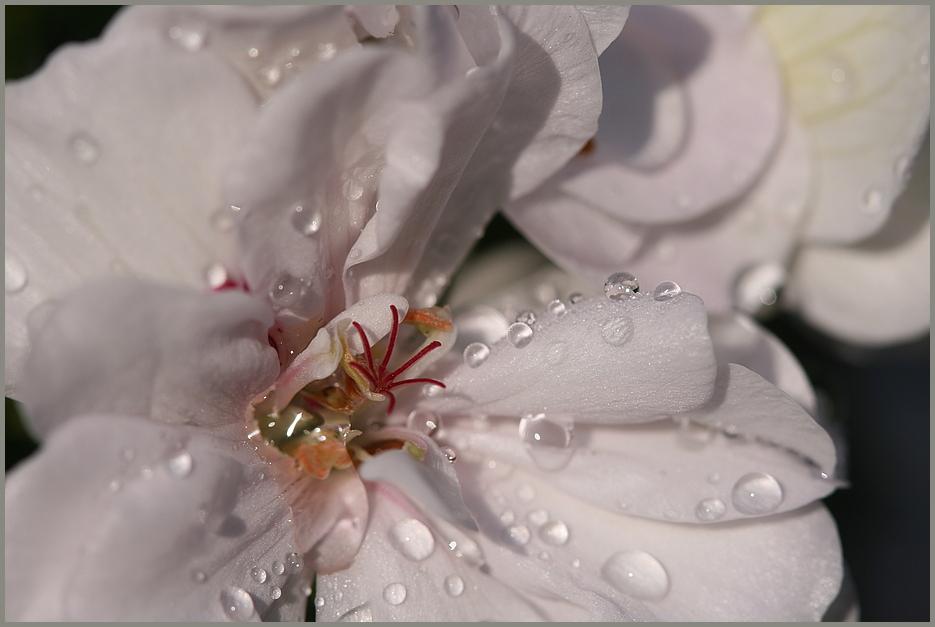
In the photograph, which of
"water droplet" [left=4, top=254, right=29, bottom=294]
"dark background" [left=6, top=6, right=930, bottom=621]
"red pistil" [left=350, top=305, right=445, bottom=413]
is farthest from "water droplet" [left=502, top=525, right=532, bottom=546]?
"dark background" [left=6, top=6, right=930, bottom=621]

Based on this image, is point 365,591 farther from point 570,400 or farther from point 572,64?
point 572,64

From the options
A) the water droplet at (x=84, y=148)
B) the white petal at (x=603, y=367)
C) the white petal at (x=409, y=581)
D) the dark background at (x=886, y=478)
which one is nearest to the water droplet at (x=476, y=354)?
the white petal at (x=603, y=367)

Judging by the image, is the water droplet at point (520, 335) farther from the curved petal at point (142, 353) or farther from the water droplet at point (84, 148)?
the water droplet at point (84, 148)

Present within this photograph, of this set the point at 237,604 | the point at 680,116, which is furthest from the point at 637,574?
the point at 680,116

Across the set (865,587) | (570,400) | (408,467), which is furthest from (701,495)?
(865,587)

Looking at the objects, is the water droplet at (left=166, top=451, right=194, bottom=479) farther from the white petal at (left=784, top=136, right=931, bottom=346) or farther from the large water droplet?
the white petal at (left=784, top=136, right=931, bottom=346)
